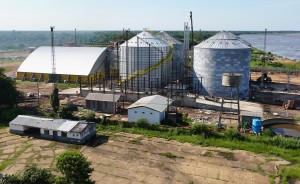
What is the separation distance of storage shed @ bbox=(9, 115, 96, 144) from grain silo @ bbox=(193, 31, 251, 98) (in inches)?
753

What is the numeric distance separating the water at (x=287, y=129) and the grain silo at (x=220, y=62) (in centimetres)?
885

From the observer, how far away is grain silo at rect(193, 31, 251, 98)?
42156 mm

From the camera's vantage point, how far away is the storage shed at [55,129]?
97.8 feet

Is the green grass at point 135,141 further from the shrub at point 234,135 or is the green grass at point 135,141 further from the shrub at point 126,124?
the shrub at point 234,135

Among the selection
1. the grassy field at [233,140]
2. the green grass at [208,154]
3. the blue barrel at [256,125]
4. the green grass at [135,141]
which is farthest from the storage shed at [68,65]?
the green grass at [208,154]

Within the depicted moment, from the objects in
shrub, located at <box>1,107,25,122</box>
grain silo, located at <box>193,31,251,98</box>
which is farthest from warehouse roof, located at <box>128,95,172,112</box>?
shrub, located at <box>1,107,25,122</box>

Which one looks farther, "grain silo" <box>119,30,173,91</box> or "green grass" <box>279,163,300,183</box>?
"grain silo" <box>119,30,173,91</box>

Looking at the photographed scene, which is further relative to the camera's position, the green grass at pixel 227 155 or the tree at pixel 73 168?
the green grass at pixel 227 155

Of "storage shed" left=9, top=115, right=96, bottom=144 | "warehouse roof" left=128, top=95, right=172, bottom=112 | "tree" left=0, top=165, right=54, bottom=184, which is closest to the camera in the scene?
"tree" left=0, top=165, right=54, bottom=184

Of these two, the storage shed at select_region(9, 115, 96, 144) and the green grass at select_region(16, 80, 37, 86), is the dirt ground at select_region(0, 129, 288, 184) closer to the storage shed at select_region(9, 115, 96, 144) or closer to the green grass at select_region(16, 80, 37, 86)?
the storage shed at select_region(9, 115, 96, 144)

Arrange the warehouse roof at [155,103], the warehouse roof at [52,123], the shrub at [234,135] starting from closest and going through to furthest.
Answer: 1. the shrub at [234,135]
2. the warehouse roof at [52,123]
3. the warehouse roof at [155,103]

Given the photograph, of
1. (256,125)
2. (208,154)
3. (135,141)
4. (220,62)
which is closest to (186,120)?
(256,125)

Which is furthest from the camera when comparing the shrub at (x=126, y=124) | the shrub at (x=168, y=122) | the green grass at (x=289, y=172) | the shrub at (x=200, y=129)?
the shrub at (x=168, y=122)

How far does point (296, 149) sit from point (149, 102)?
16.2 m
